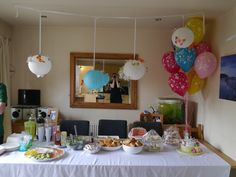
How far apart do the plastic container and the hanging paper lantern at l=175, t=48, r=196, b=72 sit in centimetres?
86

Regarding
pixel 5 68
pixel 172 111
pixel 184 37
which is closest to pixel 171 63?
pixel 184 37

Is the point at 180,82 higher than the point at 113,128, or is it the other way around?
the point at 180,82

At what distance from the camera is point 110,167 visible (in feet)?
6.40

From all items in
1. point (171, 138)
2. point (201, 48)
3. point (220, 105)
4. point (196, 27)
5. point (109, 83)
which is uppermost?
point (196, 27)

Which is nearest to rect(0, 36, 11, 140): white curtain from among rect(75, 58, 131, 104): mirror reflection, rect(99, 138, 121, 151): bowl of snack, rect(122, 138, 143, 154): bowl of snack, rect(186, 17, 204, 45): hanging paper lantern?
rect(75, 58, 131, 104): mirror reflection

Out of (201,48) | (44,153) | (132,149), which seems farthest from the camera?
(201,48)

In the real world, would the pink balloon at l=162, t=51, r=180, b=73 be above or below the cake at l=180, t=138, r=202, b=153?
above

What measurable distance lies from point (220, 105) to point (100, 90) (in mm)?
1980

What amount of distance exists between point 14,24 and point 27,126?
213 cm

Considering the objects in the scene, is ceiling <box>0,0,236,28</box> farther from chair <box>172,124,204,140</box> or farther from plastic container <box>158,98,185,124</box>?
chair <box>172,124,204,140</box>

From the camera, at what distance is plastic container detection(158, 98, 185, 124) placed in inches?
143

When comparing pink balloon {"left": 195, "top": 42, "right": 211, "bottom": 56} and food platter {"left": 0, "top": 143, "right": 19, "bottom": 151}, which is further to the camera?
pink balloon {"left": 195, "top": 42, "right": 211, "bottom": 56}

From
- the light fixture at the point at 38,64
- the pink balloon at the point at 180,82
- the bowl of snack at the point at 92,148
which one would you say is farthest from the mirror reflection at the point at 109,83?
the bowl of snack at the point at 92,148

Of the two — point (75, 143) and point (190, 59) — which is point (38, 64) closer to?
point (75, 143)
